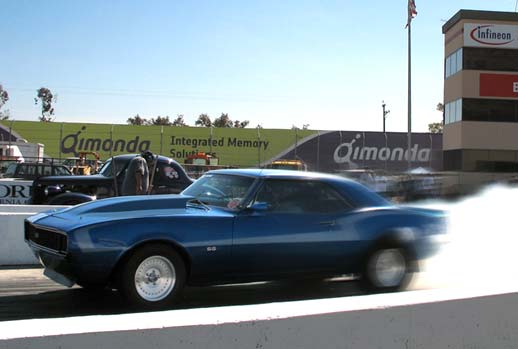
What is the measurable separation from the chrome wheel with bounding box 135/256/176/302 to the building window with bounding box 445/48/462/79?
35.7 meters

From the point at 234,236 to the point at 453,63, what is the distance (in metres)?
36.5

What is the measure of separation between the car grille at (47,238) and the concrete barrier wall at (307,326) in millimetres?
2975

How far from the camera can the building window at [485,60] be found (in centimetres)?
3662

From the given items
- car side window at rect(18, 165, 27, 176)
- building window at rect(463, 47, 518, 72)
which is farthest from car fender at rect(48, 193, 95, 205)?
building window at rect(463, 47, 518, 72)

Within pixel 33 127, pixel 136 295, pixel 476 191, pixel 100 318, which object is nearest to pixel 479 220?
pixel 136 295

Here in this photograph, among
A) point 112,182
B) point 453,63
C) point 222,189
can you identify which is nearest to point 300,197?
point 222,189

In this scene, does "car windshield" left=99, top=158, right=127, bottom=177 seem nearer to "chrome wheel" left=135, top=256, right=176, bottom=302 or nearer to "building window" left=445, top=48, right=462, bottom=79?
"chrome wheel" left=135, top=256, right=176, bottom=302

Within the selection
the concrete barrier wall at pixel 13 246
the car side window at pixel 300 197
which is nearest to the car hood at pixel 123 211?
the car side window at pixel 300 197

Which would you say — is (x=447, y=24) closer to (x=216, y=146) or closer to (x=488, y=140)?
(x=488, y=140)

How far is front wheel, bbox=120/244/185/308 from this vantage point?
5.19 meters

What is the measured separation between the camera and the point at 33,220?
19.6 feet

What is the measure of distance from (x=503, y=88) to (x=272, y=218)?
35.3 meters

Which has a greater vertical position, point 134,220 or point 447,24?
point 447,24

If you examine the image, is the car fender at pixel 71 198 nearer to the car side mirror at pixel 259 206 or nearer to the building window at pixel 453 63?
the car side mirror at pixel 259 206
